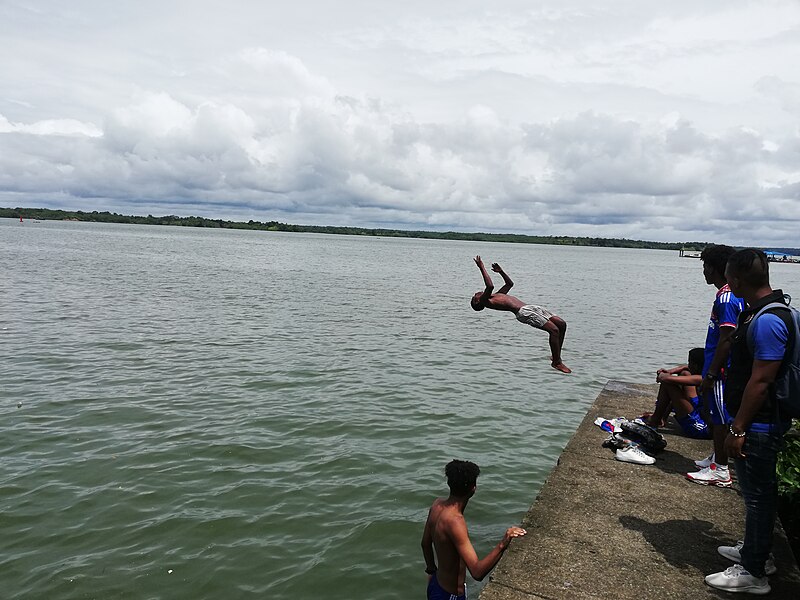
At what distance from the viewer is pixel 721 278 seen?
6637 millimetres

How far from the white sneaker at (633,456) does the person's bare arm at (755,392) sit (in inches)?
138

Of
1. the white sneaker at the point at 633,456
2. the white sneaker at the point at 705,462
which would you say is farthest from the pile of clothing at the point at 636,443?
the white sneaker at the point at 705,462

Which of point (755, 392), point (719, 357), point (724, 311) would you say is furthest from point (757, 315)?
point (724, 311)

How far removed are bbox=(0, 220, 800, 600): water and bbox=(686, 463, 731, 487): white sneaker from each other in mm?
2427

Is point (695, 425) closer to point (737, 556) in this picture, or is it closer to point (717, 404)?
point (717, 404)

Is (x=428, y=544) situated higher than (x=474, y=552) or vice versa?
(x=474, y=552)

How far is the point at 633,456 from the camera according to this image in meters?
7.98

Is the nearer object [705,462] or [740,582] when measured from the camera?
[740,582]

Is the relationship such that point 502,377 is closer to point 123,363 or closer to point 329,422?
point 329,422

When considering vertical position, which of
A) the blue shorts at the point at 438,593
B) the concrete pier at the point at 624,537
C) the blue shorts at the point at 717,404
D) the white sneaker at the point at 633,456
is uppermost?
the blue shorts at the point at 717,404

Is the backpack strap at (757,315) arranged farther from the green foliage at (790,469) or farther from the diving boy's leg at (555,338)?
the diving boy's leg at (555,338)

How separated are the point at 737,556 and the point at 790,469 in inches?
37.6

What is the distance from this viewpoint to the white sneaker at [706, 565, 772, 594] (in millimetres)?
4793

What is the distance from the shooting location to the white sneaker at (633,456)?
7.90 m
